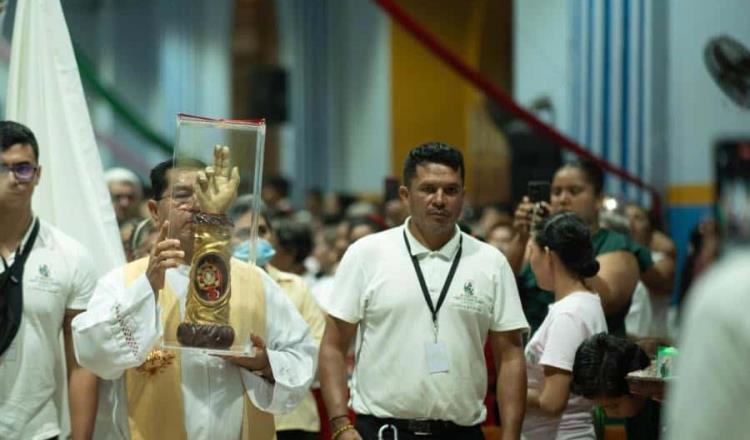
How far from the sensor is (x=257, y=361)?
5066mm

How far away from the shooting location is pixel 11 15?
699 centimetres

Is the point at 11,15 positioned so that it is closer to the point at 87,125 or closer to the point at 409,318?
the point at 87,125

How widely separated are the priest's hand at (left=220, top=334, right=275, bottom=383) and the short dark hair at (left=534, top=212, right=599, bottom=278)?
129 cm

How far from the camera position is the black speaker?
20.7 m

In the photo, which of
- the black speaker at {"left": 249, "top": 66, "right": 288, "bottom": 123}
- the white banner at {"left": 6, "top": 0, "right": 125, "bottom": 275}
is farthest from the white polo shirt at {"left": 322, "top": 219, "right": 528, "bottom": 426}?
the black speaker at {"left": 249, "top": 66, "right": 288, "bottom": 123}

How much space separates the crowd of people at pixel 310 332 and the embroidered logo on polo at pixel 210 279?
3 centimetres

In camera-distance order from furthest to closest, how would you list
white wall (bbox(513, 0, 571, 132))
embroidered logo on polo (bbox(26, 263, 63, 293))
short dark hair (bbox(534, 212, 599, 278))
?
white wall (bbox(513, 0, 571, 132)) < short dark hair (bbox(534, 212, 599, 278)) < embroidered logo on polo (bbox(26, 263, 63, 293))

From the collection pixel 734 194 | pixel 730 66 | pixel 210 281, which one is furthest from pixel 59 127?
pixel 730 66

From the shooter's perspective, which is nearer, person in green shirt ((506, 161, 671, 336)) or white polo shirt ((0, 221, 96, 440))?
white polo shirt ((0, 221, 96, 440))

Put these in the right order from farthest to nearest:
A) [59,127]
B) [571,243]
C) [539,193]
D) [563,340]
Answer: [539,193] < [59,127] < [571,243] < [563,340]

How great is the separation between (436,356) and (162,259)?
0.98 meters

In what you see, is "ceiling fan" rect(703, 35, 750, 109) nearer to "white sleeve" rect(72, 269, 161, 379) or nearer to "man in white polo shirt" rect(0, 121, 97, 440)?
"man in white polo shirt" rect(0, 121, 97, 440)

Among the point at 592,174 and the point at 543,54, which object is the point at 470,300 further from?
the point at 543,54

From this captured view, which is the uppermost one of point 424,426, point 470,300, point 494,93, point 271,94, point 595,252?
point 271,94
